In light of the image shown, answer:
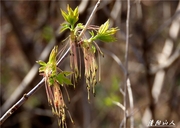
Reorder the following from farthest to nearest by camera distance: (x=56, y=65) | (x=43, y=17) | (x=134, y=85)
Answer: (x=134, y=85) → (x=43, y=17) → (x=56, y=65)

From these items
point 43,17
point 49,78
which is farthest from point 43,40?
point 49,78

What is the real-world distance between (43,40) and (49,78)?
9.18ft

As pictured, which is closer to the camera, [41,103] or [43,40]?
[43,40]

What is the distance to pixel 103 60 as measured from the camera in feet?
16.1

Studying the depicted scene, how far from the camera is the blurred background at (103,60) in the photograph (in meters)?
3.19

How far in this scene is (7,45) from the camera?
4457 millimetres

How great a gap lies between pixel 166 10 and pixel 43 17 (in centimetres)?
133

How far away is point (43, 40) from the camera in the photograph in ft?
13.0

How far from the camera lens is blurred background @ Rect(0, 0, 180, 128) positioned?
126 inches

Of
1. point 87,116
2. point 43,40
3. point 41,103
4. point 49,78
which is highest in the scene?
point 43,40

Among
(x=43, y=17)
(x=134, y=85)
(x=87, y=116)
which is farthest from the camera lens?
(x=134, y=85)

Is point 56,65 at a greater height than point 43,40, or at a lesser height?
lesser

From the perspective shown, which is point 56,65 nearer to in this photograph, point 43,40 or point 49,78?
point 49,78

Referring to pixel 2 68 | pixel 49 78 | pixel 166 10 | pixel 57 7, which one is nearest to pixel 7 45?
pixel 2 68
